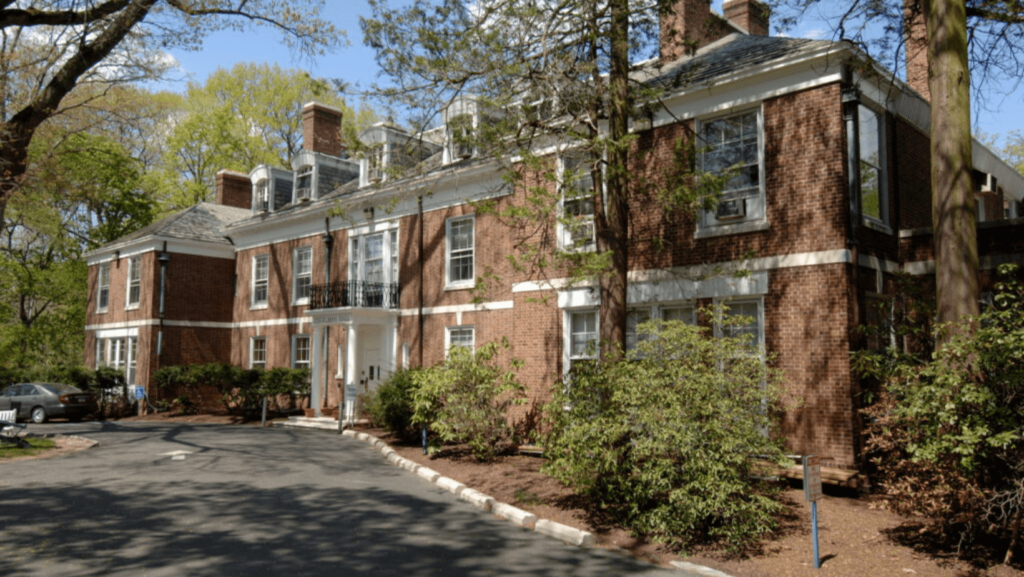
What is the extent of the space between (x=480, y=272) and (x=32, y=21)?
10.8 m

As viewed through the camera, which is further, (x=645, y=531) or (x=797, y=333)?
(x=797, y=333)

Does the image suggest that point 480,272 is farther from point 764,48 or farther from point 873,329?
point 873,329

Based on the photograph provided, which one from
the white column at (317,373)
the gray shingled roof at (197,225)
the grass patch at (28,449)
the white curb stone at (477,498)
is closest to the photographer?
the white curb stone at (477,498)

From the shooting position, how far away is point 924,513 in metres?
7.73

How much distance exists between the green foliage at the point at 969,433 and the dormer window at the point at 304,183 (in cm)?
2244

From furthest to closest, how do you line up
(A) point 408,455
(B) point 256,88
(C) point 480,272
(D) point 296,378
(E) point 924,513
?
(B) point 256,88
(D) point 296,378
(C) point 480,272
(A) point 408,455
(E) point 924,513

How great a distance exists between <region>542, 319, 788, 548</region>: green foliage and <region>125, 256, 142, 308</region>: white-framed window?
2438 centimetres

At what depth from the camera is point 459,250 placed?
1984 cm

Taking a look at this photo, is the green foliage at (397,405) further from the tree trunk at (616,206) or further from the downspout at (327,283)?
the downspout at (327,283)

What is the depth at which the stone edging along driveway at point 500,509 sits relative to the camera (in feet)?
29.1

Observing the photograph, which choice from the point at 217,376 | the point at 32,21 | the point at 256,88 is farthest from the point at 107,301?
the point at 32,21

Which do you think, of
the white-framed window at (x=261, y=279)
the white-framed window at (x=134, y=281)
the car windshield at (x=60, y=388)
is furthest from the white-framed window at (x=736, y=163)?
the white-framed window at (x=134, y=281)

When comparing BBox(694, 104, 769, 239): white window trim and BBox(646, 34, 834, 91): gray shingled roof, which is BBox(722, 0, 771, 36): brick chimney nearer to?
BBox(646, 34, 834, 91): gray shingled roof

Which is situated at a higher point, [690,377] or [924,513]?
[690,377]
